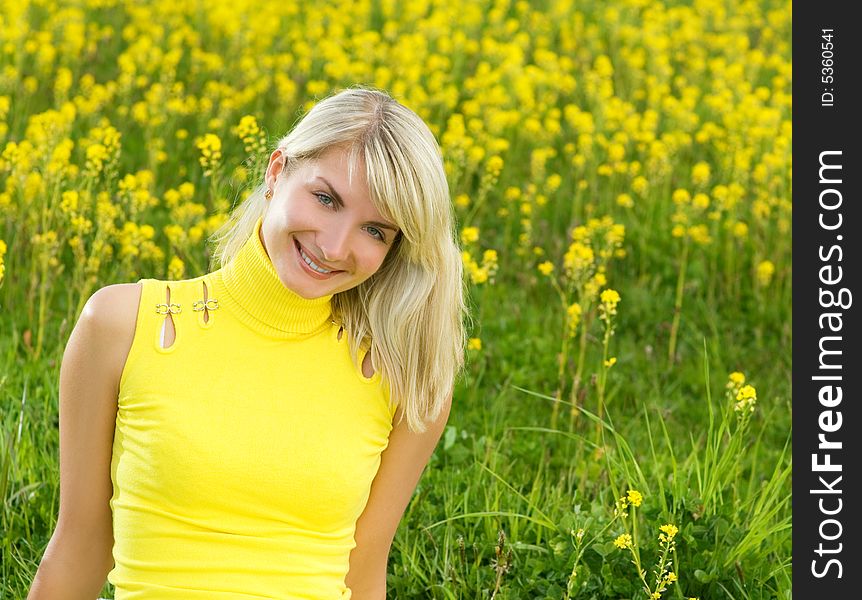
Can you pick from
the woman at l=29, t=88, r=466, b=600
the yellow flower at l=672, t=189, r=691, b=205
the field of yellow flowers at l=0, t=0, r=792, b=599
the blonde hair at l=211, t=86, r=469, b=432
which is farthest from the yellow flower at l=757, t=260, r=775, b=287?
the woman at l=29, t=88, r=466, b=600

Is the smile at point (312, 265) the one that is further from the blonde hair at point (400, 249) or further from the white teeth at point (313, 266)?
the blonde hair at point (400, 249)

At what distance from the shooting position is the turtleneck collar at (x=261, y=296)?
2.11m

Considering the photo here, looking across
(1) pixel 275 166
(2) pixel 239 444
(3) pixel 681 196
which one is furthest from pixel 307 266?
(3) pixel 681 196

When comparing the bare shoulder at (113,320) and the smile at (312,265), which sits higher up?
Answer: the smile at (312,265)

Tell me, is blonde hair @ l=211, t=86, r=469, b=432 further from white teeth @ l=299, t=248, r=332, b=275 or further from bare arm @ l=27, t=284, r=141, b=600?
bare arm @ l=27, t=284, r=141, b=600

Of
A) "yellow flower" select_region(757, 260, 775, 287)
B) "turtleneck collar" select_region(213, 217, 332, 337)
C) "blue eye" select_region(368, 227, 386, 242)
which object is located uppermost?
"yellow flower" select_region(757, 260, 775, 287)

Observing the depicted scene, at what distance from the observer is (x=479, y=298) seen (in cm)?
456

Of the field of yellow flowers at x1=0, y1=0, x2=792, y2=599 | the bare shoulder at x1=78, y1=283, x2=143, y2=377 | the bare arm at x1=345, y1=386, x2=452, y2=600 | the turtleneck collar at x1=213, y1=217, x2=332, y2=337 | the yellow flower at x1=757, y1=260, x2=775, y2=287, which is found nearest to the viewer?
the bare shoulder at x1=78, y1=283, x2=143, y2=377

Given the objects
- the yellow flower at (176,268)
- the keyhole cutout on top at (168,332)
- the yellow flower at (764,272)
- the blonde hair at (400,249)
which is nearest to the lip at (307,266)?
the blonde hair at (400,249)

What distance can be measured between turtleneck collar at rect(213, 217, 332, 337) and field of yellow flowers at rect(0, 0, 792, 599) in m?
0.68

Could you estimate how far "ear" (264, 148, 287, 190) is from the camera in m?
2.13

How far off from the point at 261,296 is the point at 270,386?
16 cm
